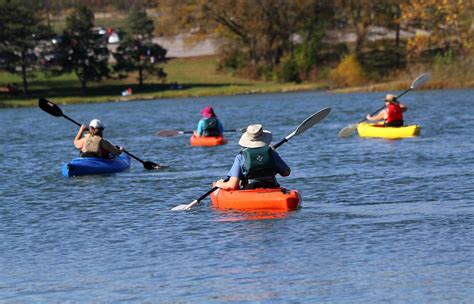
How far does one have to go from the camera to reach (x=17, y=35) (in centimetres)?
7444

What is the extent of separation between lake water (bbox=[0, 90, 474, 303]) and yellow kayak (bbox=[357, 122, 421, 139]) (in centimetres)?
33

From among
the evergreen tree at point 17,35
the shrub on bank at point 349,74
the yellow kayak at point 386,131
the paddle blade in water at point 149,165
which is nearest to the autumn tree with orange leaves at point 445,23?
the shrub on bank at point 349,74

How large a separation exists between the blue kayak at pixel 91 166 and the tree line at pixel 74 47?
50.1m

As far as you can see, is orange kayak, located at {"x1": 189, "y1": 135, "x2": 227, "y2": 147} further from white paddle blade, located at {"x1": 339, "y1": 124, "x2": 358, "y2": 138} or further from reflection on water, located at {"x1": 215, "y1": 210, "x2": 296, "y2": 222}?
reflection on water, located at {"x1": 215, "y1": 210, "x2": 296, "y2": 222}

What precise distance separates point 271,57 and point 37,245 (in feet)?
218

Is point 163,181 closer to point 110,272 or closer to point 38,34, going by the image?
point 110,272

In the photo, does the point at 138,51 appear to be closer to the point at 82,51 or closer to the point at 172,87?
the point at 172,87

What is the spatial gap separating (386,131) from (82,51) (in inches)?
1830

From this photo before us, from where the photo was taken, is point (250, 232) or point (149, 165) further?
point (149, 165)

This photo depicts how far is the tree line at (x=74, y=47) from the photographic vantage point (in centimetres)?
7425

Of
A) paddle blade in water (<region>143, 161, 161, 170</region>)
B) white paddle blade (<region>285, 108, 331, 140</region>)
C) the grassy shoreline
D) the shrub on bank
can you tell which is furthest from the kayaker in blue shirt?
the shrub on bank

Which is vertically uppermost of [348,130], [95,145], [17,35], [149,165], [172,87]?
[17,35]

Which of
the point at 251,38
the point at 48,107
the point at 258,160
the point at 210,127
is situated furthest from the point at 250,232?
the point at 251,38

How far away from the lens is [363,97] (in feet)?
201
